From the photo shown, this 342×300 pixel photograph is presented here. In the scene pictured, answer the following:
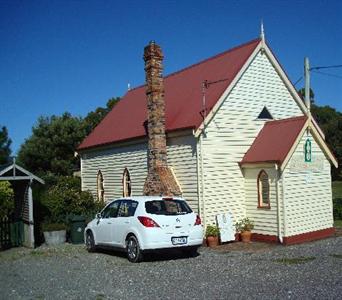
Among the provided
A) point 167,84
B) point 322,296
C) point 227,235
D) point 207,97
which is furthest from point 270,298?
point 167,84

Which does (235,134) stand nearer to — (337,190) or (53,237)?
(53,237)

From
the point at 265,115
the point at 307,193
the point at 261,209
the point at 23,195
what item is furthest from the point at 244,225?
the point at 23,195

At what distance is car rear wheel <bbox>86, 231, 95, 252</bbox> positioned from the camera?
16145 mm

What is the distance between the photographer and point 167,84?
80.0 ft

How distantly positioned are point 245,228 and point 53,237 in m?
7.35

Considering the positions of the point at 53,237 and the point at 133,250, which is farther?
the point at 53,237

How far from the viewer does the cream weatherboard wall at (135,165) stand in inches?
718

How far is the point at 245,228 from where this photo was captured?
18281mm

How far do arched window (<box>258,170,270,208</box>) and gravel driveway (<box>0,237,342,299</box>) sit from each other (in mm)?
2305

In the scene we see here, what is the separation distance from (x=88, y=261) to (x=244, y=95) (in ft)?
29.9

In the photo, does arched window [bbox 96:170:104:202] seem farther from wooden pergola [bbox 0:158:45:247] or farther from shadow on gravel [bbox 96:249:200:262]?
shadow on gravel [bbox 96:249:200:262]

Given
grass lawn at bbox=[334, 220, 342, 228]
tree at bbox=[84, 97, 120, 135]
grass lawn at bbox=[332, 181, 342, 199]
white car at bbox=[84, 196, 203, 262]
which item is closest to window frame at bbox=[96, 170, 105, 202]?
white car at bbox=[84, 196, 203, 262]

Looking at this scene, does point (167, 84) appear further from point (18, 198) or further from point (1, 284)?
point (1, 284)

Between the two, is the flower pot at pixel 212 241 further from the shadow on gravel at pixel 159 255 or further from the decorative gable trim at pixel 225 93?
the decorative gable trim at pixel 225 93
